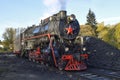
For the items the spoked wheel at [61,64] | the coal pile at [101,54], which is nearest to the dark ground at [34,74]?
the spoked wheel at [61,64]

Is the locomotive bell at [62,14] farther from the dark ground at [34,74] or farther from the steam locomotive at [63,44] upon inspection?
the dark ground at [34,74]

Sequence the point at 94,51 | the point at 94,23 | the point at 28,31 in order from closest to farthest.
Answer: the point at 94,51 < the point at 28,31 < the point at 94,23

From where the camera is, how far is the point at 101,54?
24438mm

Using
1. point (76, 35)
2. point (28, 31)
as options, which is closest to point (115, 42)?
point (28, 31)

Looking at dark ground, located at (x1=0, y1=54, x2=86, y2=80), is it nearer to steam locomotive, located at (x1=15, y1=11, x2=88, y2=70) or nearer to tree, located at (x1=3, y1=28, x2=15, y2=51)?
steam locomotive, located at (x1=15, y1=11, x2=88, y2=70)

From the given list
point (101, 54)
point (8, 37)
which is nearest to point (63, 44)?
point (101, 54)

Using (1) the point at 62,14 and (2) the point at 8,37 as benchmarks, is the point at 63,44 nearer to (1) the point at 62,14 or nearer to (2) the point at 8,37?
(1) the point at 62,14

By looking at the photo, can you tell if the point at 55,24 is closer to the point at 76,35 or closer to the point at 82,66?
the point at 76,35

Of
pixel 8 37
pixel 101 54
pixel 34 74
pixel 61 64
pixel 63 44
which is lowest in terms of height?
pixel 34 74

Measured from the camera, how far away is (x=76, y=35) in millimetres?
20469

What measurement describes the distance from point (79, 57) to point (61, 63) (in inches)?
52.0

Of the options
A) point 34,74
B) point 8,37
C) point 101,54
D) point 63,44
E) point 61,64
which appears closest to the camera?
point 34,74

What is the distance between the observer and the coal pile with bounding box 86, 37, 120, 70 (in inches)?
875

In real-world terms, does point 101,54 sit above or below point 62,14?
below
